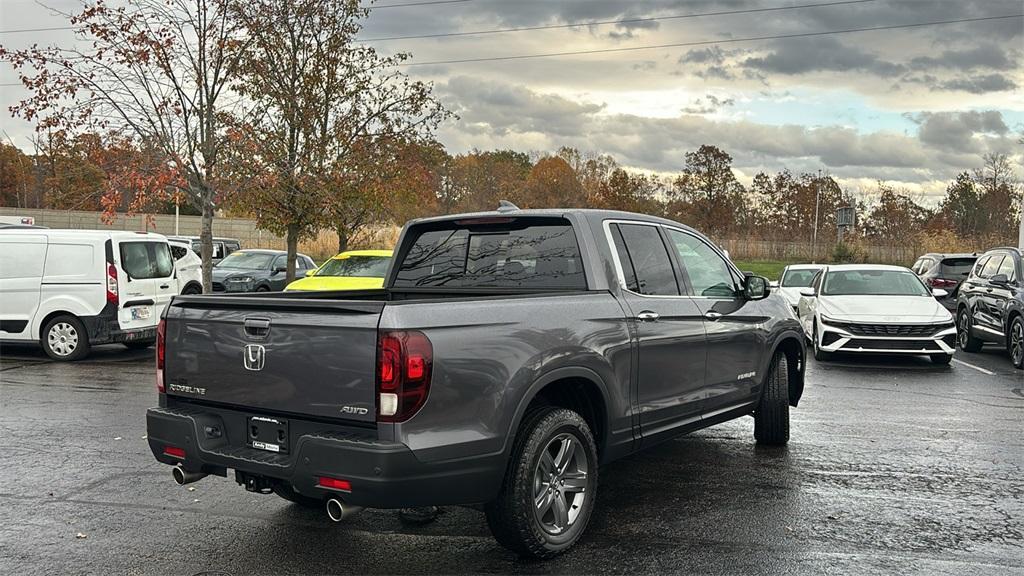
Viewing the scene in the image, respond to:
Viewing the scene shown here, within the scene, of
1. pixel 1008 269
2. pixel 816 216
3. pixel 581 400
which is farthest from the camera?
pixel 816 216

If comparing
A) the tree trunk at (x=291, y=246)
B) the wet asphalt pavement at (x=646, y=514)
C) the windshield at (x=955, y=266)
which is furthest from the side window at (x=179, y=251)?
the windshield at (x=955, y=266)

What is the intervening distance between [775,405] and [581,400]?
2705 mm

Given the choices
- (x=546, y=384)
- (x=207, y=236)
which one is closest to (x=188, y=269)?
(x=207, y=236)

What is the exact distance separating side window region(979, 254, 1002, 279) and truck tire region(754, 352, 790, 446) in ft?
28.3

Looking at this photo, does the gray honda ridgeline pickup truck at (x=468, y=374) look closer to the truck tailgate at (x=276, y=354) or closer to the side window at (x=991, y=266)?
the truck tailgate at (x=276, y=354)

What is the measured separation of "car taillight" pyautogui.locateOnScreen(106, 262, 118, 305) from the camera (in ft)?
40.1

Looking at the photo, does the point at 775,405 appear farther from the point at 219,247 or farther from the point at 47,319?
the point at 219,247

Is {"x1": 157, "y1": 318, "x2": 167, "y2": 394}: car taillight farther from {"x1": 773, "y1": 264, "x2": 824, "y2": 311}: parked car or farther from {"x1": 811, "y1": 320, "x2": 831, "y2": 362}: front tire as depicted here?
{"x1": 773, "y1": 264, "x2": 824, "y2": 311}: parked car

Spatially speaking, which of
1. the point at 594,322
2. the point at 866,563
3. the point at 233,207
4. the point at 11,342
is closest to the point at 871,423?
the point at 866,563

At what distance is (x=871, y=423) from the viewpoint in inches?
321

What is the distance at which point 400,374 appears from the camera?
3703mm

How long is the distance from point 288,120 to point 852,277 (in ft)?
41.5

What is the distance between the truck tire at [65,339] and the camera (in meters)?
12.2

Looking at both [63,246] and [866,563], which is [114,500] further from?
[63,246]
